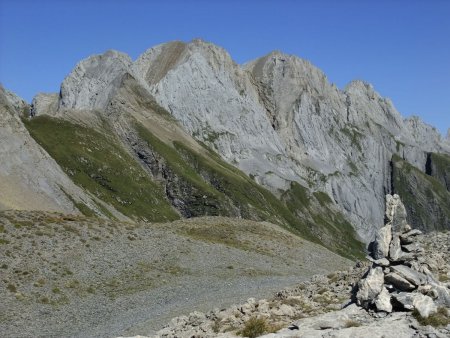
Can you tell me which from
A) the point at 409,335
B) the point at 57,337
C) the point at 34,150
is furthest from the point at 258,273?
the point at 34,150

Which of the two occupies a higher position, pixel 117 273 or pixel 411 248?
pixel 411 248

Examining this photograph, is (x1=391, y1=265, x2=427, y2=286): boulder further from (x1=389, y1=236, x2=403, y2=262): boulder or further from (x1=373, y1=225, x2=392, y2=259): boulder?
(x1=373, y1=225, x2=392, y2=259): boulder

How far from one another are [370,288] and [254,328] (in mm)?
5378

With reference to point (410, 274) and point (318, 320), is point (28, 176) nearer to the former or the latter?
point (318, 320)

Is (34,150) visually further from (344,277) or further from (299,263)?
(344,277)

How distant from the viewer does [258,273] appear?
191 feet

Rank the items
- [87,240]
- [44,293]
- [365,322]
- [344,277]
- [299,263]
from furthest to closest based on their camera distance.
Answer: [299,263] → [87,240] → [44,293] → [344,277] → [365,322]

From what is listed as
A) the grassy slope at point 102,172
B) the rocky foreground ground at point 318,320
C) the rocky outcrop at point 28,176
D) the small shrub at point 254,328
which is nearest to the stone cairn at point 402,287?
the rocky foreground ground at point 318,320

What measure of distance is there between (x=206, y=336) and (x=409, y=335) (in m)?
8.64

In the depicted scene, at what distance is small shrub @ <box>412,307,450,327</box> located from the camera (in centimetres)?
1934

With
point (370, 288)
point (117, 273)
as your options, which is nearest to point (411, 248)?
point (370, 288)

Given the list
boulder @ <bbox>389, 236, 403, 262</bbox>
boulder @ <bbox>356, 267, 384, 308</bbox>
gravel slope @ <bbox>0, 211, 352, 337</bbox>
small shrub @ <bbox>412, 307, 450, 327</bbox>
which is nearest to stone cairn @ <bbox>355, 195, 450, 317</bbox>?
boulder @ <bbox>356, 267, 384, 308</bbox>

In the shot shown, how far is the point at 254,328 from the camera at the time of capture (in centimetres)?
2180

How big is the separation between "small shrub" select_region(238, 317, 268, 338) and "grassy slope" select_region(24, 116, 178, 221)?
464 ft
